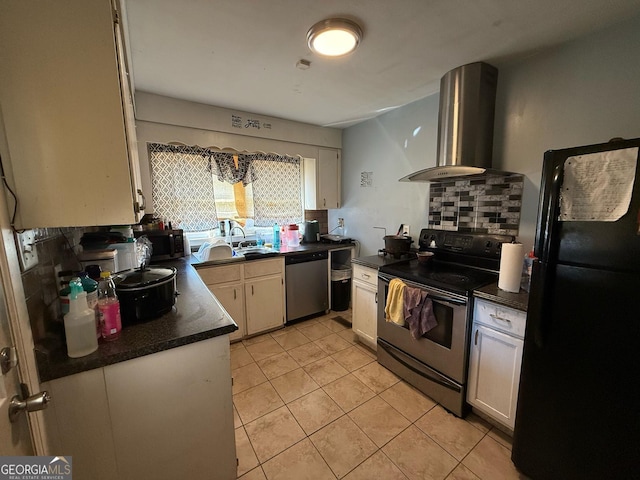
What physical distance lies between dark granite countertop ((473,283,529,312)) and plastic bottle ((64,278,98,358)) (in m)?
1.93

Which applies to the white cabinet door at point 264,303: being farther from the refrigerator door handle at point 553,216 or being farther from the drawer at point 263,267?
the refrigerator door handle at point 553,216

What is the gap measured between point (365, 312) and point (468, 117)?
1812mm

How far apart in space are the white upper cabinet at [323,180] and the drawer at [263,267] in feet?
3.35

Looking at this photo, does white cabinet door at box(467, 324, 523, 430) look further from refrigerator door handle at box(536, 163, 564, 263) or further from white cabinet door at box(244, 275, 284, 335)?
white cabinet door at box(244, 275, 284, 335)

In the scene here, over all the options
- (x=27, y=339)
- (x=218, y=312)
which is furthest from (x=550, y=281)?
(x=27, y=339)

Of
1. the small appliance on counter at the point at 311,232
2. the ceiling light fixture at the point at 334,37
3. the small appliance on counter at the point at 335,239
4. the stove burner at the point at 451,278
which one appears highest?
the ceiling light fixture at the point at 334,37

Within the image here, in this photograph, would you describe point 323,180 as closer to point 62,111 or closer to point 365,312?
point 365,312

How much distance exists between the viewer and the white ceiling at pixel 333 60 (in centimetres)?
130

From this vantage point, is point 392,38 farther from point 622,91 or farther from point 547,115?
point 622,91

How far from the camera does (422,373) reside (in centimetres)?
192

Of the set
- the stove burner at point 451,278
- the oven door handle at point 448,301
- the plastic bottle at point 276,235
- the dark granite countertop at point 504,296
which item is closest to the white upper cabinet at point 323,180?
the plastic bottle at point 276,235

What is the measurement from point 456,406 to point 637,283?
126 cm

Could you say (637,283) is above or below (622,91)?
below

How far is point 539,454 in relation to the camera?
1.28 m
